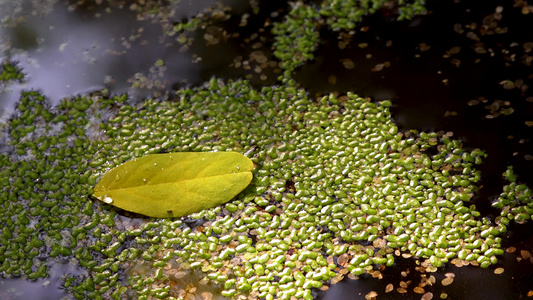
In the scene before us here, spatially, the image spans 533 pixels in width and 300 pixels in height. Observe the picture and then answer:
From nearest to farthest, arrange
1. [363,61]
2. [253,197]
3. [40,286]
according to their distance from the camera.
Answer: [40,286], [253,197], [363,61]

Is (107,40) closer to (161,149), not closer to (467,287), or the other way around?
(161,149)

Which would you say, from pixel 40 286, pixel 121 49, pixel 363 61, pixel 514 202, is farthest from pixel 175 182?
pixel 514 202

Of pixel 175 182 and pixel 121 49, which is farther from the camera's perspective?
pixel 121 49

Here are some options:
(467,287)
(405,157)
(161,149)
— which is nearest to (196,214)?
(161,149)

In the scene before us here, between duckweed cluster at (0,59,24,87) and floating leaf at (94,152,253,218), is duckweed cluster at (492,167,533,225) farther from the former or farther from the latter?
duckweed cluster at (0,59,24,87)

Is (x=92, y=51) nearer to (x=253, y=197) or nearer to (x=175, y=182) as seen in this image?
(x=175, y=182)

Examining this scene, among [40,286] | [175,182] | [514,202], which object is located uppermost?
[175,182]
